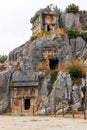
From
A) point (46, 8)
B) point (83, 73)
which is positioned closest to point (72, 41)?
point (83, 73)

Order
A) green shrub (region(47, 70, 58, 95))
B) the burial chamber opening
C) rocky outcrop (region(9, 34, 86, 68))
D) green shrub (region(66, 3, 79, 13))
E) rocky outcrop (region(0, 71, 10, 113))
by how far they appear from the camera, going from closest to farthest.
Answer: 1. green shrub (region(47, 70, 58, 95))
2. the burial chamber opening
3. rocky outcrop (region(0, 71, 10, 113))
4. rocky outcrop (region(9, 34, 86, 68))
5. green shrub (region(66, 3, 79, 13))

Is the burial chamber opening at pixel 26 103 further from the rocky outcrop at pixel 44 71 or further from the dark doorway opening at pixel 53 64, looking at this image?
the dark doorway opening at pixel 53 64

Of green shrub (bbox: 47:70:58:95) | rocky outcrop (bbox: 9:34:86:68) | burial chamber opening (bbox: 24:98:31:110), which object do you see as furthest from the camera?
rocky outcrop (bbox: 9:34:86:68)

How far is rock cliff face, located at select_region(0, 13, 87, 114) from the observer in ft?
141

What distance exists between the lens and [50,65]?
51.9m

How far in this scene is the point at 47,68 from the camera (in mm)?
48875

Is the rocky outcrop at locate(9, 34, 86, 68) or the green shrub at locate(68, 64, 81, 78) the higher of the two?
the rocky outcrop at locate(9, 34, 86, 68)

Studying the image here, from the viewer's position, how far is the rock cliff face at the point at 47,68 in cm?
4312

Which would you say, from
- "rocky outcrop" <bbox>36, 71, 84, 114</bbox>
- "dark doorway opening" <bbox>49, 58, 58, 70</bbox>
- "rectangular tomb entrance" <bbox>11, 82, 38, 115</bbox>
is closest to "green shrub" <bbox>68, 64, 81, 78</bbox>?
"rocky outcrop" <bbox>36, 71, 84, 114</bbox>

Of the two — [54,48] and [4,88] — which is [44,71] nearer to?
[54,48]

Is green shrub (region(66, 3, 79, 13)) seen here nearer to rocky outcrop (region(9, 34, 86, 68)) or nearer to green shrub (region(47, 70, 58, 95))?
rocky outcrop (region(9, 34, 86, 68))

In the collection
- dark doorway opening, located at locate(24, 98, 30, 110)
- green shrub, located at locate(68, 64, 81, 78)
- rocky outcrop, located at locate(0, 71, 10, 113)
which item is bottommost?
dark doorway opening, located at locate(24, 98, 30, 110)

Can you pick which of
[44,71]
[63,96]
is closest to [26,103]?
[44,71]

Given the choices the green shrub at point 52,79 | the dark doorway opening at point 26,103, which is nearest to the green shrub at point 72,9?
the green shrub at point 52,79
